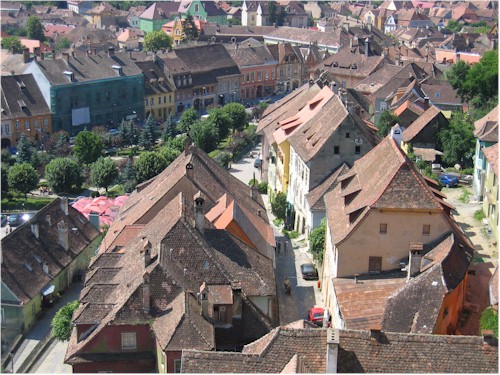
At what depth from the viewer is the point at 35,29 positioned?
545ft

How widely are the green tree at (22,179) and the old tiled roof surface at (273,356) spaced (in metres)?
48.1

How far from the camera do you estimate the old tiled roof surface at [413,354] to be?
30.2 metres

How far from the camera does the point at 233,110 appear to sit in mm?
97250

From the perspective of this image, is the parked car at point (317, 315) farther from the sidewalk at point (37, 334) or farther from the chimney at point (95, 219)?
the chimney at point (95, 219)

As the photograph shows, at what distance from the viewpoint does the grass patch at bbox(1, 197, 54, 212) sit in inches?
2889

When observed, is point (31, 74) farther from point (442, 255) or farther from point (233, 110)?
point (442, 255)

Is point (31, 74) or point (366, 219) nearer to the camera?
point (366, 219)

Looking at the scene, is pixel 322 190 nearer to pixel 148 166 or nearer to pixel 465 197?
pixel 465 197

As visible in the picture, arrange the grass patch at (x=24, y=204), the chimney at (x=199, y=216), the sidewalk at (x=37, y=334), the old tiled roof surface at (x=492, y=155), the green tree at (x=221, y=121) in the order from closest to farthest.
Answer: the sidewalk at (x=37, y=334) → the chimney at (x=199, y=216) → the old tiled roof surface at (x=492, y=155) → the grass patch at (x=24, y=204) → the green tree at (x=221, y=121)

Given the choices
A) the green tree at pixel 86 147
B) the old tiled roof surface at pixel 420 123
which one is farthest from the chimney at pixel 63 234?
the old tiled roof surface at pixel 420 123

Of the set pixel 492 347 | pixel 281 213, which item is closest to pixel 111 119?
pixel 281 213

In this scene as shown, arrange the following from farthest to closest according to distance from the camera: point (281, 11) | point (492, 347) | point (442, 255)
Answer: point (281, 11), point (442, 255), point (492, 347)

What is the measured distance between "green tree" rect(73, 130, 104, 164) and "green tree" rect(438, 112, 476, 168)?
3359 cm

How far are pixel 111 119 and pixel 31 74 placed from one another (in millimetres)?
11476
